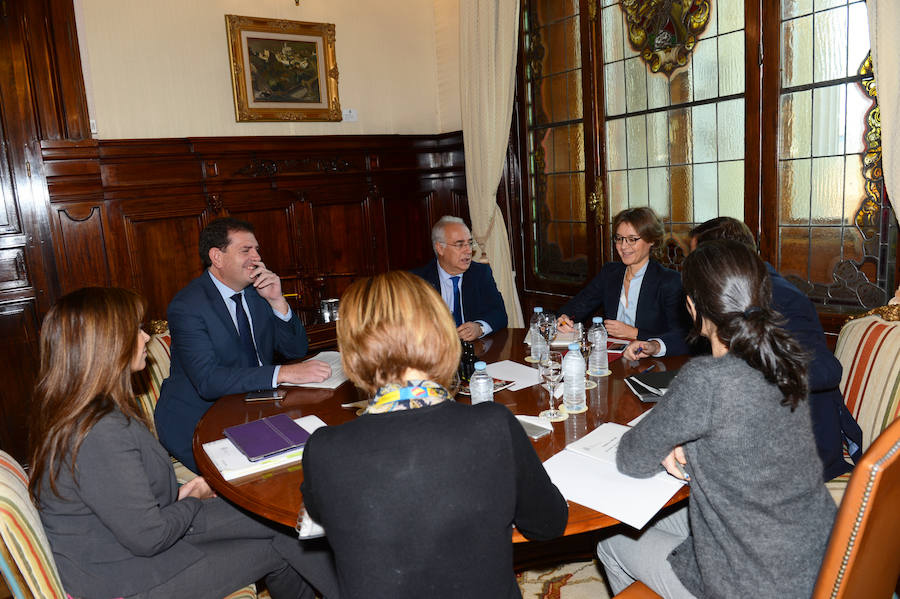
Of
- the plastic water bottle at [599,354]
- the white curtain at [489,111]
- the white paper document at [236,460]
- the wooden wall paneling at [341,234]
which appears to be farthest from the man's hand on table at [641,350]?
the wooden wall paneling at [341,234]

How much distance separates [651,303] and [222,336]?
190 centimetres

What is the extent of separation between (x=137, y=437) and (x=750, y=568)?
141 cm

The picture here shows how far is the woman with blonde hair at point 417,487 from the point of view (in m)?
1.08

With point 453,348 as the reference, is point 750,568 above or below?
below

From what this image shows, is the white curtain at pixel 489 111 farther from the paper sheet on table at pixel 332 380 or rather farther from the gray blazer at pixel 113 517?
the gray blazer at pixel 113 517

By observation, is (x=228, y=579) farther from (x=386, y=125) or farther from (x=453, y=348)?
(x=386, y=125)

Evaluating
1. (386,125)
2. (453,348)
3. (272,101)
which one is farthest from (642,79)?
(453,348)

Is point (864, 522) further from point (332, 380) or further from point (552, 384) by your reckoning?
point (332, 380)

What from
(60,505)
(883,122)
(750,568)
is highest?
(883,122)

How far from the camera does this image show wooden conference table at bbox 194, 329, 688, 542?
1.48 metres

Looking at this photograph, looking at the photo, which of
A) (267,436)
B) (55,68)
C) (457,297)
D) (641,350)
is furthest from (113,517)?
(55,68)

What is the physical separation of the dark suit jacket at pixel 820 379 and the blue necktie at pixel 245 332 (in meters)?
1.97

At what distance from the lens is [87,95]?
12.8 ft

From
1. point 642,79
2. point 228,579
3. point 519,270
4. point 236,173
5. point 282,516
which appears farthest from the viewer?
point 519,270
